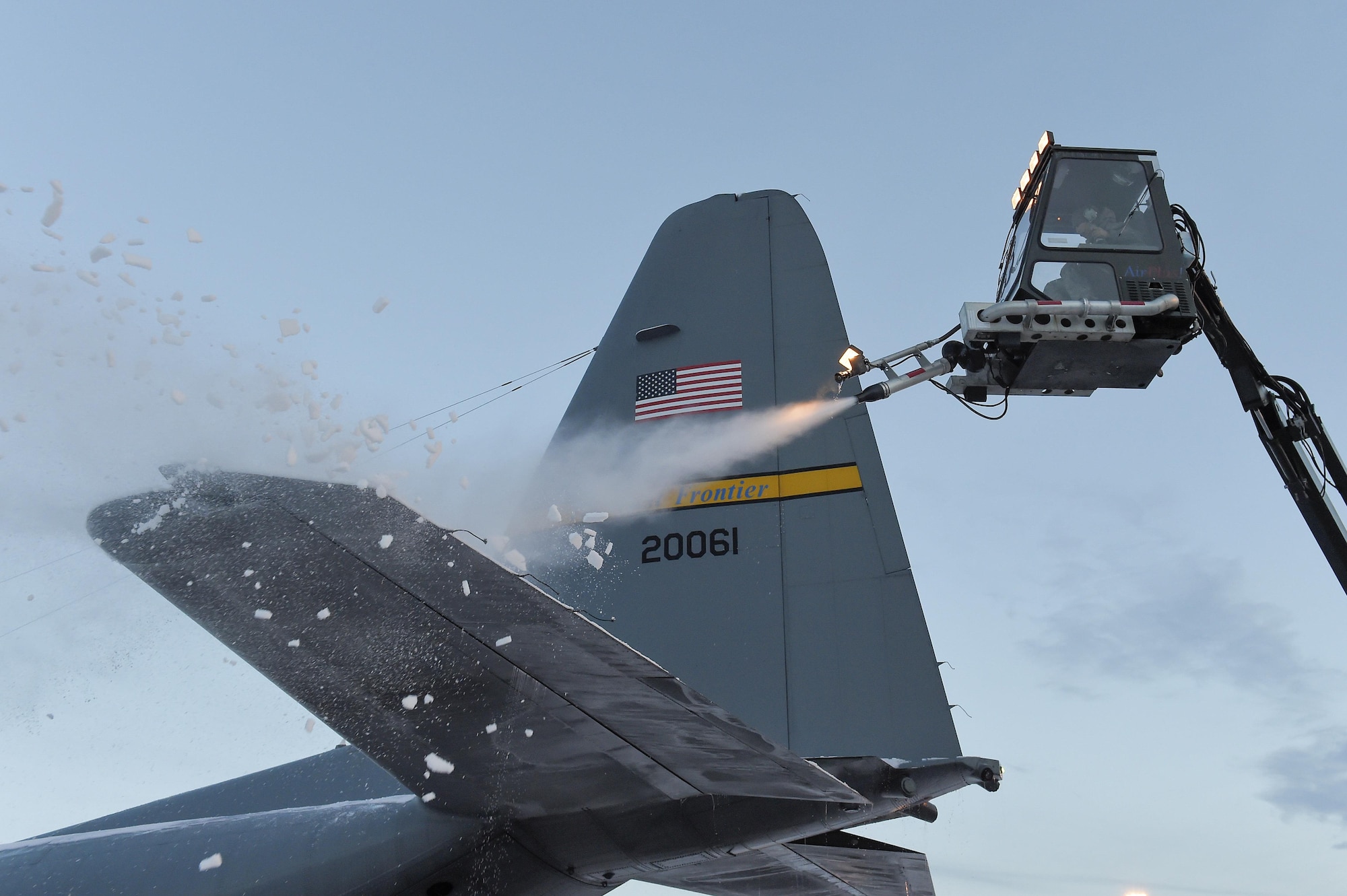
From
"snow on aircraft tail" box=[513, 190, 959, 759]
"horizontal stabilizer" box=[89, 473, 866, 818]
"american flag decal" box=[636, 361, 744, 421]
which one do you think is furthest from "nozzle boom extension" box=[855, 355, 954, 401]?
"horizontal stabilizer" box=[89, 473, 866, 818]

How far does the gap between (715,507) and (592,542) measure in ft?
3.10

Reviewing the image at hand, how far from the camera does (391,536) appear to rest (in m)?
3.07

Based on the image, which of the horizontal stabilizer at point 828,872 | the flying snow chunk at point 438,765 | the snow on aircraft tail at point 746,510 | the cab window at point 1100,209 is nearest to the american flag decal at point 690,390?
the snow on aircraft tail at point 746,510

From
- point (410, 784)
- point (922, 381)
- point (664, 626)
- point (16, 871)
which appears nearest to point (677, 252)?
point (922, 381)

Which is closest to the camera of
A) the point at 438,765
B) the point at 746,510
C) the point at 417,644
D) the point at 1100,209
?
the point at 417,644

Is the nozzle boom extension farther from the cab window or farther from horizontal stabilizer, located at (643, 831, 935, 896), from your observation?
horizontal stabilizer, located at (643, 831, 935, 896)

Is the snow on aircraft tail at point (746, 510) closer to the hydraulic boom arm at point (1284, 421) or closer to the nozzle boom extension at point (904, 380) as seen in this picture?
the nozzle boom extension at point (904, 380)

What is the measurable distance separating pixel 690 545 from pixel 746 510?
0.42 meters

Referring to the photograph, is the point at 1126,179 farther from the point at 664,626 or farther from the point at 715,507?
the point at 664,626

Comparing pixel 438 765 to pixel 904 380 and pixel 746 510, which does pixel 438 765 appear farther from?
pixel 904 380

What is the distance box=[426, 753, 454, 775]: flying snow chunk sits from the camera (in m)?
4.26

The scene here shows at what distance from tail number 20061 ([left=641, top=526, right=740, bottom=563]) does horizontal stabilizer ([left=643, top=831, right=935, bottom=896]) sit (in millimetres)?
1840

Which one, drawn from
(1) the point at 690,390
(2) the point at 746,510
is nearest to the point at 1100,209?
(1) the point at 690,390

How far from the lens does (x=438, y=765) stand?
4.32 meters
